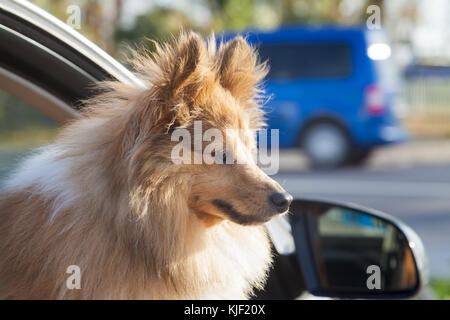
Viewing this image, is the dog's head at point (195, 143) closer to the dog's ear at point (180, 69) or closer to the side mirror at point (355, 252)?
the dog's ear at point (180, 69)

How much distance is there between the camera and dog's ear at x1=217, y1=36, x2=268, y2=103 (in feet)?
8.02

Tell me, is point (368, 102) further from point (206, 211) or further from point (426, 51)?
point (426, 51)

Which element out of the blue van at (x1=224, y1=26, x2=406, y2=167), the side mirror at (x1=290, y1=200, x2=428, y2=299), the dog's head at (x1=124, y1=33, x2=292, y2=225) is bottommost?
the side mirror at (x1=290, y1=200, x2=428, y2=299)

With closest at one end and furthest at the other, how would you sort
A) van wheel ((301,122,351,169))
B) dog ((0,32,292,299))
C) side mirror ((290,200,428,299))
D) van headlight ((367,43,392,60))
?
dog ((0,32,292,299)), side mirror ((290,200,428,299)), van headlight ((367,43,392,60)), van wheel ((301,122,351,169))

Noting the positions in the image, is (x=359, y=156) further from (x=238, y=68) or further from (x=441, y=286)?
(x=238, y=68)

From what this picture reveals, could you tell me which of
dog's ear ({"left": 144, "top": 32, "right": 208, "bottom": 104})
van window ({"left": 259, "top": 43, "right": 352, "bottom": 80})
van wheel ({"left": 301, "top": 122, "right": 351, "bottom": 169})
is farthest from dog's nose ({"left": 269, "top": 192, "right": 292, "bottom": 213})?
van wheel ({"left": 301, "top": 122, "right": 351, "bottom": 169})

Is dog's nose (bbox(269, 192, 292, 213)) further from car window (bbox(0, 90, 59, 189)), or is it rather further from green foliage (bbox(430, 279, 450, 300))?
green foliage (bbox(430, 279, 450, 300))

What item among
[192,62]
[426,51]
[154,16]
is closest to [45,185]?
[192,62]

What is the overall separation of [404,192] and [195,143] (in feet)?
35.8

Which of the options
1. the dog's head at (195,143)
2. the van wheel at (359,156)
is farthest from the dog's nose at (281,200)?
the van wheel at (359,156)

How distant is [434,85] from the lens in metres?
27.1

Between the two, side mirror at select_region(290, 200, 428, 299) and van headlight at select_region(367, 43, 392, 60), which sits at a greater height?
van headlight at select_region(367, 43, 392, 60)

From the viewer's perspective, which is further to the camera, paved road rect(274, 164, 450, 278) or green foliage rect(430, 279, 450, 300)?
paved road rect(274, 164, 450, 278)
